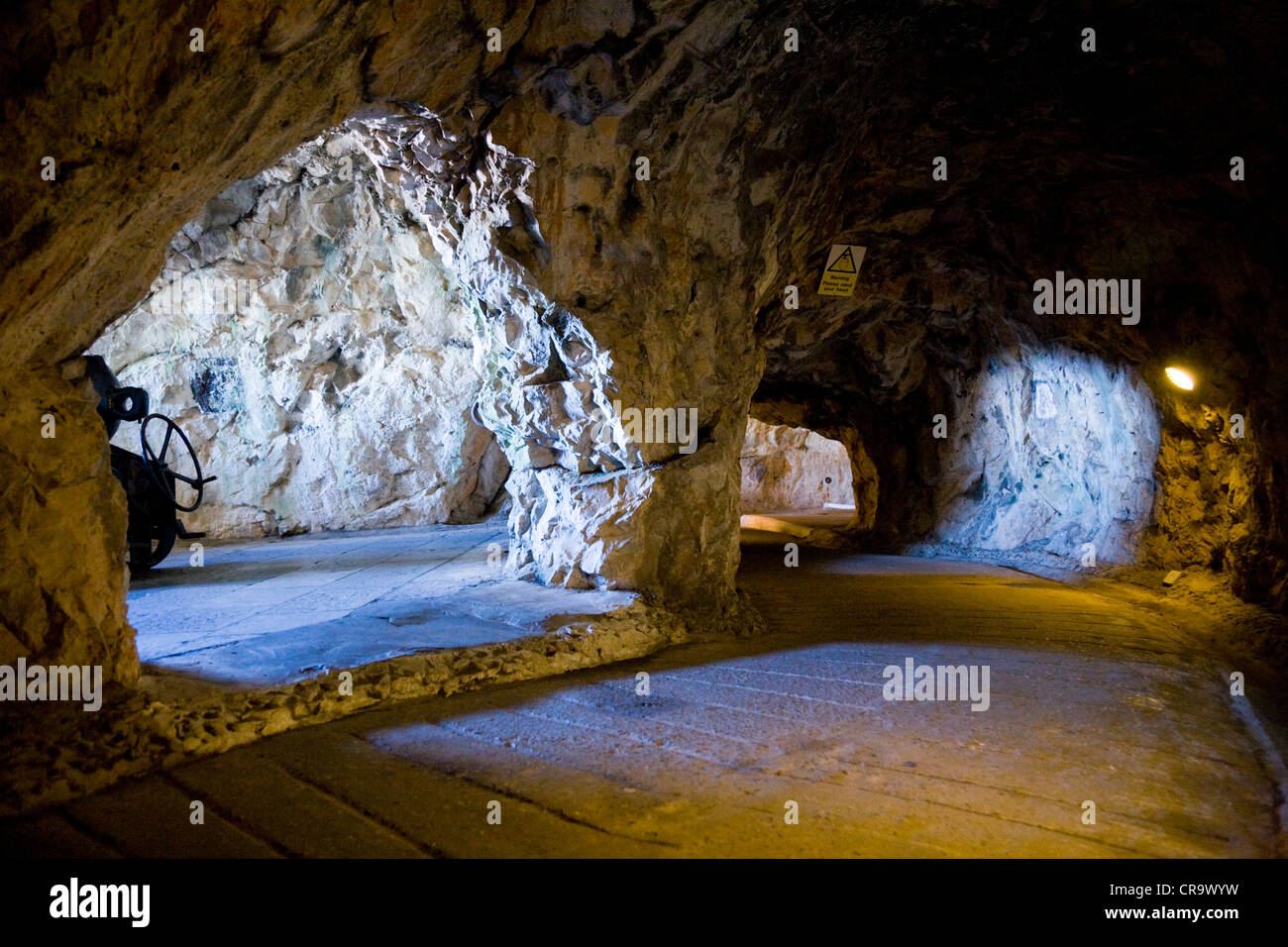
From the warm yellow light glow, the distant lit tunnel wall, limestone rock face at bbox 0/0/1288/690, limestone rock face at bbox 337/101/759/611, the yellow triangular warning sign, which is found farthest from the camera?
the distant lit tunnel wall

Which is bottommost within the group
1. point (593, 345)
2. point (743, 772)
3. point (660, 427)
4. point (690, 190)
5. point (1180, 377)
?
point (743, 772)

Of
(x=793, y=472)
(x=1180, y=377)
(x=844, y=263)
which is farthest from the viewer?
(x=793, y=472)

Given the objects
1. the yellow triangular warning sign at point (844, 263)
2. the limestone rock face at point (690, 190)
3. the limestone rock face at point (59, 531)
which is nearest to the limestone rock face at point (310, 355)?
the yellow triangular warning sign at point (844, 263)

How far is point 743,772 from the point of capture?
2.92 meters

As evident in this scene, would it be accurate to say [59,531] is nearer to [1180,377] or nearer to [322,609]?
[322,609]

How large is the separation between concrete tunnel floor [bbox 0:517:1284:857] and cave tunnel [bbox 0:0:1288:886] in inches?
0.9

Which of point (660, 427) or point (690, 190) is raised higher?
point (690, 190)

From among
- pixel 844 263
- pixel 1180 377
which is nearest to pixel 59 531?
pixel 844 263

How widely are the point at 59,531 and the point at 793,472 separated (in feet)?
71.9

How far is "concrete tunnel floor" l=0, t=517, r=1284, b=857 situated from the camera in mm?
2350

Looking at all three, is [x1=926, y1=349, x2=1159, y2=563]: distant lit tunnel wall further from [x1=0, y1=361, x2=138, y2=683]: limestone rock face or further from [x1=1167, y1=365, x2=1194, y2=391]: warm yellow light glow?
[x1=0, y1=361, x2=138, y2=683]: limestone rock face

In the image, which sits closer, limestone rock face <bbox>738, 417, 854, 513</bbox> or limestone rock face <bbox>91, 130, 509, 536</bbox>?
limestone rock face <bbox>91, 130, 509, 536</bbox>

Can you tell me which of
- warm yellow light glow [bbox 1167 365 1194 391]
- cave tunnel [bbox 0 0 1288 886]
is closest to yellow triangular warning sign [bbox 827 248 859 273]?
cave tunnel [bbox 0 0 1288 886]
